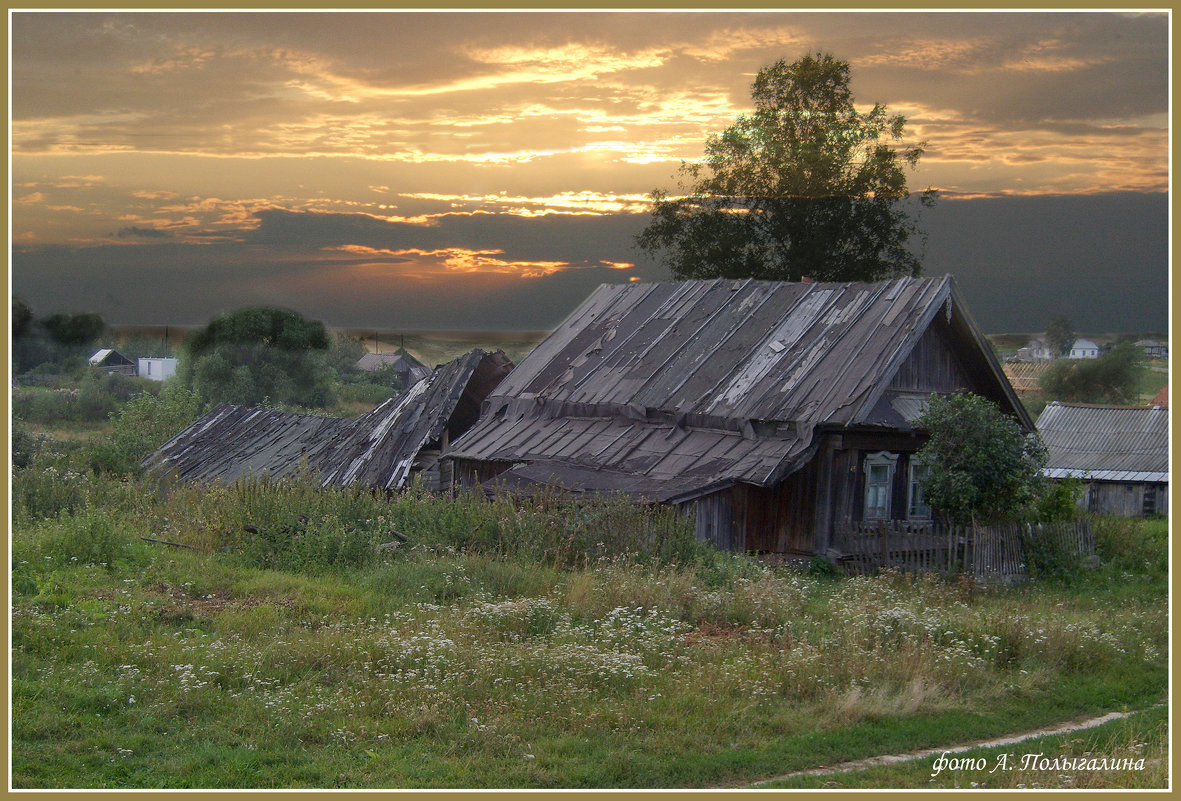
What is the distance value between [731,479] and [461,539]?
4.90m

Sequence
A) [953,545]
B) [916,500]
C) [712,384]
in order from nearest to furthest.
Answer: [953,545]
[916,500]
[712,384]

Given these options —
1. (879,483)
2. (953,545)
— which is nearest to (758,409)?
(879,483)

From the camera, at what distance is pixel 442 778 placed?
23.5 ft

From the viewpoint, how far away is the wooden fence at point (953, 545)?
16422 mm

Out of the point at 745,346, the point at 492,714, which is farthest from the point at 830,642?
the point at 745,346

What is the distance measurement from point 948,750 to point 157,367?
3596cm

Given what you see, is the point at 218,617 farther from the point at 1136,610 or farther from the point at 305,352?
the point at 305,352

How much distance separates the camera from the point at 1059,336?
28.2 m

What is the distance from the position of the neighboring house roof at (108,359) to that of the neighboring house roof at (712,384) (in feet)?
34.6

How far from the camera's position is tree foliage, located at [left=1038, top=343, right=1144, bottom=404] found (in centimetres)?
4212

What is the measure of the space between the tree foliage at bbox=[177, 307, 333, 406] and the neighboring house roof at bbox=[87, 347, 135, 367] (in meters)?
7.60

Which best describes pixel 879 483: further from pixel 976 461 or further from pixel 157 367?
pixel 157 367

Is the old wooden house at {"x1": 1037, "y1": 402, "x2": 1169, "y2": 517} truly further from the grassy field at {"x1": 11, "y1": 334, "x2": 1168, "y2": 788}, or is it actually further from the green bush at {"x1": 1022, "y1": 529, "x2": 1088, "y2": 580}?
the grassy field at {"x1": 11, "y1": 334, "x2": 1168, "y2": 788}

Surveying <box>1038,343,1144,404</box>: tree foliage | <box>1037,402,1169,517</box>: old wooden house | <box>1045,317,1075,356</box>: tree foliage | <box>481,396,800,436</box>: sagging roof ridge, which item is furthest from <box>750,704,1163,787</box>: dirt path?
<box>1038,343,1144,404</box>: tree foliage
